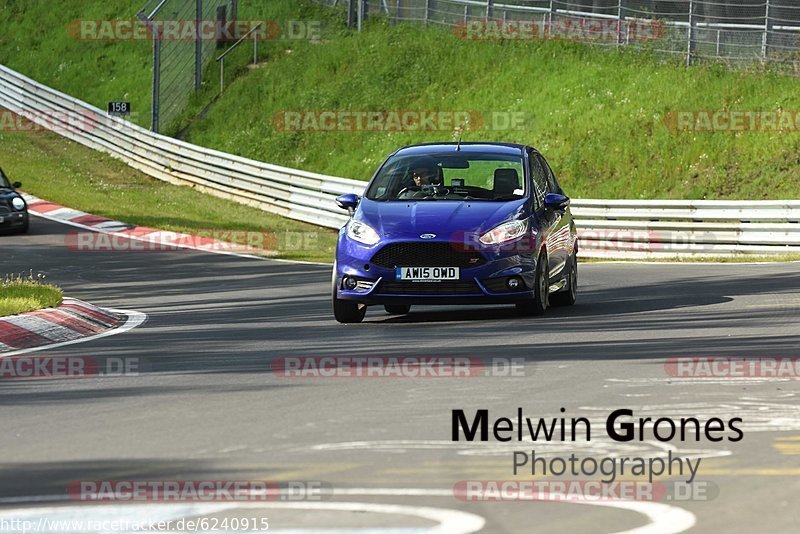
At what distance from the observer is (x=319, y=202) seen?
3338cm

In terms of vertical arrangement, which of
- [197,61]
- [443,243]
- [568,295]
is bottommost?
[568,295]

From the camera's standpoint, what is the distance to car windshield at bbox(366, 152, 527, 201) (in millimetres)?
14797

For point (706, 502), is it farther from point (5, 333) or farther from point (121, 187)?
point (121, 187)

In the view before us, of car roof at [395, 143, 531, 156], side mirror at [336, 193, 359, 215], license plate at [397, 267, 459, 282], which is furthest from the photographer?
car roof at [395, 143, 531, 156]

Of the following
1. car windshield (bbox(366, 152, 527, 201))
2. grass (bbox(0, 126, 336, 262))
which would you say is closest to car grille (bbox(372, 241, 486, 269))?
car windshield (bbox(366, 152, 527, 201))

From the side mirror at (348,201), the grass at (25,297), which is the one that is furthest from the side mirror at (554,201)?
the grass at (25,297)

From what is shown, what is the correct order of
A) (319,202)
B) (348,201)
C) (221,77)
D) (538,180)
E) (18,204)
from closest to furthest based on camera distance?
(348,201) < (538,180) < (18,204) < (319,202) < (221,77)

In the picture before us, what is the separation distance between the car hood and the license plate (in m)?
0.30

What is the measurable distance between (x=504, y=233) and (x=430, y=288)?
2.83ft

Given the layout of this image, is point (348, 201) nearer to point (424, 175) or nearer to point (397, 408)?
point (424, 175)

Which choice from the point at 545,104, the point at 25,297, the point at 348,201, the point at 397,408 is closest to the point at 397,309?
the point at 348,201

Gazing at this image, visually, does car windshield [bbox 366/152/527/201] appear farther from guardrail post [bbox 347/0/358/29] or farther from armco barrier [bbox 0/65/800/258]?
guardrail post [bbox 347/0/358/29]

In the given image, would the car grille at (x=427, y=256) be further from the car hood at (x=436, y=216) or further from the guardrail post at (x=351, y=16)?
the guardrail post at (x=351, y=16)

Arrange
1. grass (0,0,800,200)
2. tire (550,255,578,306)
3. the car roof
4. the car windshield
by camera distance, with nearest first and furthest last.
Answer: the car windshield → the car roof → tire (550,255,578,306) → grass (0,0,800,200)
